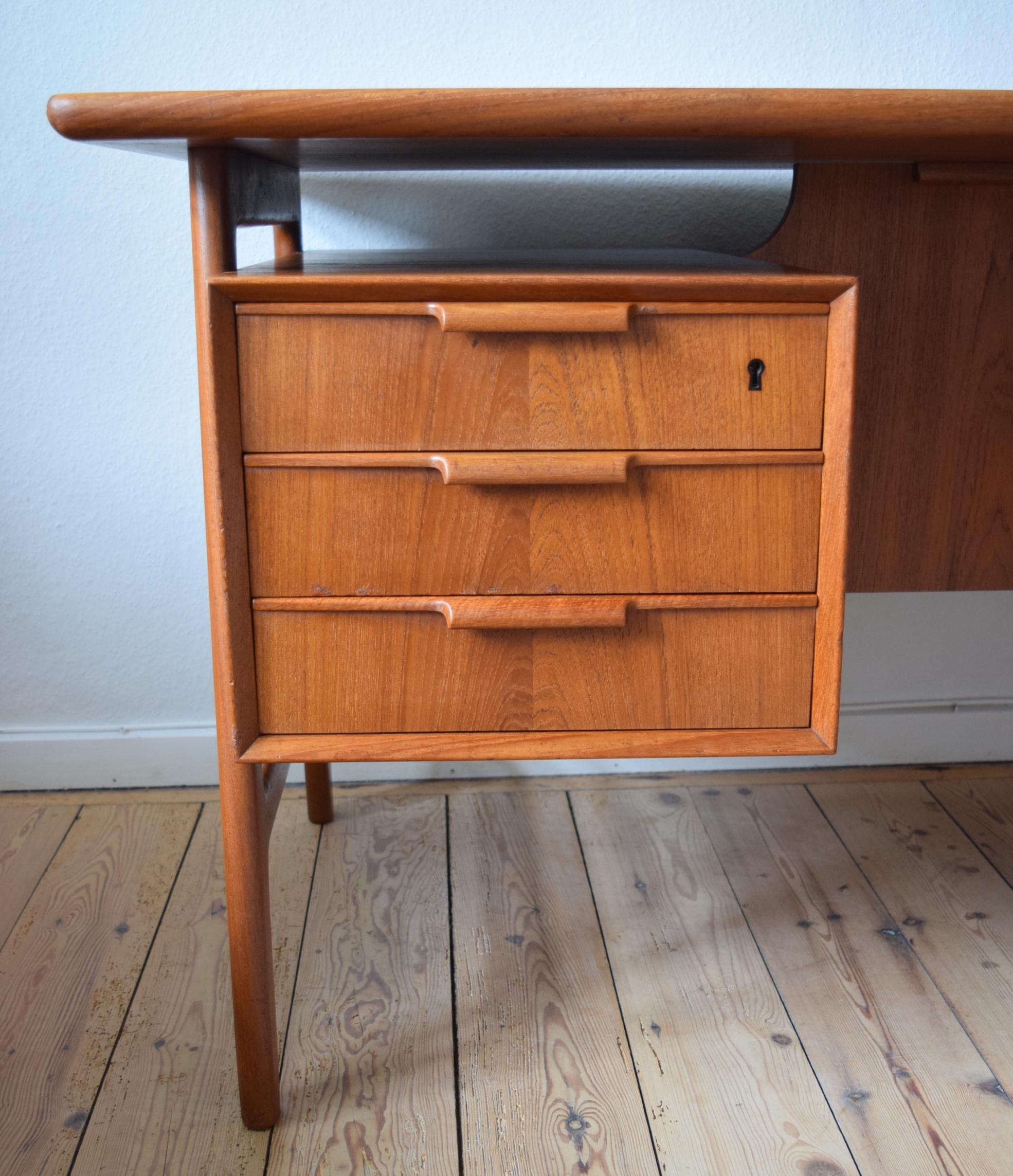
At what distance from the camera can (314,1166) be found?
876 millimetres

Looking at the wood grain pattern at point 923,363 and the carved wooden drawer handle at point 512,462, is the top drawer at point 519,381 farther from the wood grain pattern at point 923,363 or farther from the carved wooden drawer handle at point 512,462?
the wood grain pattern at point 923,363

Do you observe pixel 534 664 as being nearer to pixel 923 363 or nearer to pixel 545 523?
pixel 545 523

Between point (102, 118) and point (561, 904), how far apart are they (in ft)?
3.00

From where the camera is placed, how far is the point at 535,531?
0.82 meters

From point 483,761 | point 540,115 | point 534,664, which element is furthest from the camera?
point 483,761

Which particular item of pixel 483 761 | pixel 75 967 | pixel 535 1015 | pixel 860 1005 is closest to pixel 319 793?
pixel 483 761

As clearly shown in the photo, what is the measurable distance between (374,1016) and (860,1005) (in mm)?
483

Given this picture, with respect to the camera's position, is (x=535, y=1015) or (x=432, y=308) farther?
(x=535, y=1015)

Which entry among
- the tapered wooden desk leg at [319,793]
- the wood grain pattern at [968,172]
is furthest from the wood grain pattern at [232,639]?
the wood grain pattern at [968,172]

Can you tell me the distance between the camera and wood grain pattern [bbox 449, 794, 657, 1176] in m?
0.89

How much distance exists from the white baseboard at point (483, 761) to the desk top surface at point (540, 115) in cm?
93

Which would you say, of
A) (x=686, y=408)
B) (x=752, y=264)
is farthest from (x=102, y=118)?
(x=752, y=264)

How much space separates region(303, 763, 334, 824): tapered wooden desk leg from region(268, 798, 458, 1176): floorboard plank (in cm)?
2

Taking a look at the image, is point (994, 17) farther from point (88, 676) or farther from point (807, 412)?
point (88, 676)
